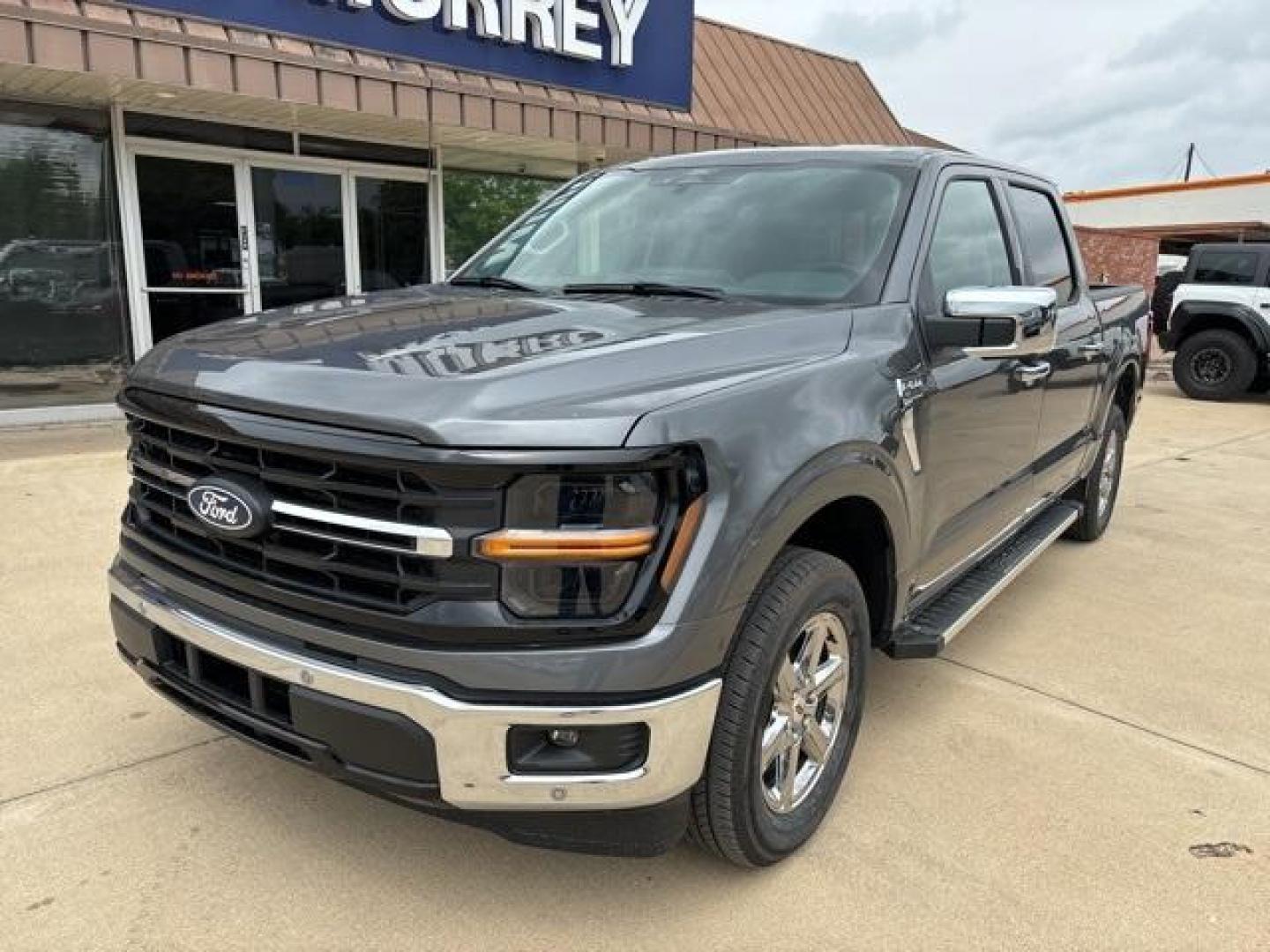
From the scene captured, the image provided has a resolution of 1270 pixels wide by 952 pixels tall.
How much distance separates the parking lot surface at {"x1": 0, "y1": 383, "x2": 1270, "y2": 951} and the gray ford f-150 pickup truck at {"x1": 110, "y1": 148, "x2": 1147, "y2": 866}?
9.8 inches

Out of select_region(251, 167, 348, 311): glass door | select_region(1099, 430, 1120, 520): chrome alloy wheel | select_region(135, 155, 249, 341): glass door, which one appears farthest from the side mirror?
select_region(135, 155, 249, 341): glass door

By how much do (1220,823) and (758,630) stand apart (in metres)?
1.63

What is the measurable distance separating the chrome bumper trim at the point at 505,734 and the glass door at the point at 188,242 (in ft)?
26.1

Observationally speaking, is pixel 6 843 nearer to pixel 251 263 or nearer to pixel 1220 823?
pixel 1220 823

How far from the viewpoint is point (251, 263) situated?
9.35 metres

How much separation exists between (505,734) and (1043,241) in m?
3.50

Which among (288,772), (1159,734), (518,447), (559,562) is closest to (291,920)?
(288,772)

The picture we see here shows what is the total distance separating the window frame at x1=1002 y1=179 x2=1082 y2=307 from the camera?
3906 millimetres

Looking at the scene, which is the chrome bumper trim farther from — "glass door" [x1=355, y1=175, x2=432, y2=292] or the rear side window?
the rear side window

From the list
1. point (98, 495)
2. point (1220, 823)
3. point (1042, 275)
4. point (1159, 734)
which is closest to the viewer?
point (1220, 823)

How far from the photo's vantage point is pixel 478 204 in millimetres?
11117

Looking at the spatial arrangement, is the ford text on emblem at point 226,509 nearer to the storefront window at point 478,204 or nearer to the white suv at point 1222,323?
the storefront window at point 478,204

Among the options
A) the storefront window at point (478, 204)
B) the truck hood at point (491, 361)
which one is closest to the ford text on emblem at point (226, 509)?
the truck hood at point (491, 361)

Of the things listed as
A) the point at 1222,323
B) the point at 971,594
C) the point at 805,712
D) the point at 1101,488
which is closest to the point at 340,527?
the point at 805,712
